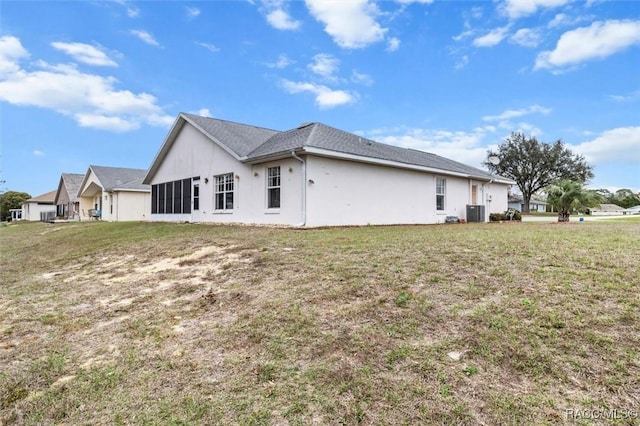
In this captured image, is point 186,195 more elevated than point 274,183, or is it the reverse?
point 274,183

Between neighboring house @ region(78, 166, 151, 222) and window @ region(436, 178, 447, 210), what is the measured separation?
2248 cm

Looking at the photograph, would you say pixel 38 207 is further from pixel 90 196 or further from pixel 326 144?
pixel 326 144

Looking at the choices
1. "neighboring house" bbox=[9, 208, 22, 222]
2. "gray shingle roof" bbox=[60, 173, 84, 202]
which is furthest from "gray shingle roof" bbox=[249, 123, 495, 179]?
"neighboring house" bbox=[9, 208, 22, 222]

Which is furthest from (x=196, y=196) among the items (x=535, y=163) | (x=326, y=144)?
(x=535, y=163)

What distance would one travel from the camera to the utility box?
17828 mm

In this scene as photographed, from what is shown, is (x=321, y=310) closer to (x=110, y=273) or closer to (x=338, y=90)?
(x=110, y=273)

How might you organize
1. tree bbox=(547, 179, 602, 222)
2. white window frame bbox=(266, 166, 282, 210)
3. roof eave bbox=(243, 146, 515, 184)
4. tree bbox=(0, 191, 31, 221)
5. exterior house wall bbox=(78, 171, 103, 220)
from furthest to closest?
1. tree bbox=(0, 191, 31, 221)
2. exterior house wall bbox=(78, 171, 103, 220)
3. tree bbox=(547, 179, 602, 222)
4. white window frame bbox=(266, 166, 282, 210)
5. roof eave bbox=(243, 146, 515, 184)

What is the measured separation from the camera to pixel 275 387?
2812mm

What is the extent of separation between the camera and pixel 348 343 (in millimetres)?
3355

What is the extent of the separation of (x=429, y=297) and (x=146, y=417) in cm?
306

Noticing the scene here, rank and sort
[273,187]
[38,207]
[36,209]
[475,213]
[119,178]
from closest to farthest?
[273,187]
[475,213]
[119,178]
[36,209]
[38,207]

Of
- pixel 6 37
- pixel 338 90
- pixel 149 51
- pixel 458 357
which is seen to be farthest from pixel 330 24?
pixel 458 357

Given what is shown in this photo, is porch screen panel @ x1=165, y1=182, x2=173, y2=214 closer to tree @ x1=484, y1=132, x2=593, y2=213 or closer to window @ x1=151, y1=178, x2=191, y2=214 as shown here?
window @ x1=151, y1=178, x2=191, y2=214

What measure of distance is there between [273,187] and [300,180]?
1552 millimetres
